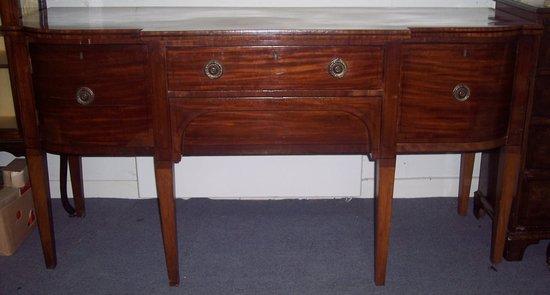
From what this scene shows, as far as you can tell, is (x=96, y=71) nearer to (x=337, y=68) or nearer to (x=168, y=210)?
(x=168, y=210)

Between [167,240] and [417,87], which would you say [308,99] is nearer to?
[417,87]

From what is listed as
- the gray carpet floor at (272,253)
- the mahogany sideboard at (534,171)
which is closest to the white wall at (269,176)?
the gray carpet floor at (272,253)

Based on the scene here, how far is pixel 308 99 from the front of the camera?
1662 mm

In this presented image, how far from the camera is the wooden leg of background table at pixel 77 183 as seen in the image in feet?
7.84

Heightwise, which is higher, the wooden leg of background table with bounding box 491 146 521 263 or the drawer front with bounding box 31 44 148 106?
the drawer front with bounding box 31 44 148 106

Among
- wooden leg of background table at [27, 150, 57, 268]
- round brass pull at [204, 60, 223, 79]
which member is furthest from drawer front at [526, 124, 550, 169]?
wooden leg of background table at [27, 150, 57, 268]

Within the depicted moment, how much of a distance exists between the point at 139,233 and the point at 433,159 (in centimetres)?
137

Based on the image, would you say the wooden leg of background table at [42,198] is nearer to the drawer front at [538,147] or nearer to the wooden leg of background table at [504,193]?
the wooden leg of background table at [504,193]

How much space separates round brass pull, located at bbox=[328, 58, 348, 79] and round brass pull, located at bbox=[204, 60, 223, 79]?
33 centimetres

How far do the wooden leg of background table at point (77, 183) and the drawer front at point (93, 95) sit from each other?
0.63 metres

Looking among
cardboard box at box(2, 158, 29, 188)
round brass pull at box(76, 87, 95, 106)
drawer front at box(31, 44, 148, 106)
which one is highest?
drawer front at box(31, 44, 148, 106)

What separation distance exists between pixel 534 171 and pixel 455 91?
1.76ft

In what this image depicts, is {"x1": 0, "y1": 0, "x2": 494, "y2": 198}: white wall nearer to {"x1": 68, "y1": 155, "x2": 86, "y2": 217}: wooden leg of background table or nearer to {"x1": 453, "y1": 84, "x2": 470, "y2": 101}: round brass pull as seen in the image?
Answer: {"x1": 68, "y1": 155, "x2": 86, "y2": 217}: wooden leg of background table

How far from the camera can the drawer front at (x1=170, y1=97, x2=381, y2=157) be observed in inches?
65.7
